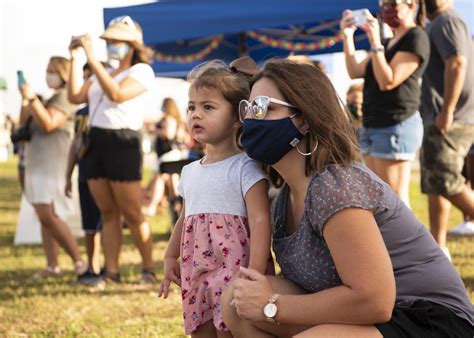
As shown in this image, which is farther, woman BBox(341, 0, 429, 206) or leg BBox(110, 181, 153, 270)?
leg BBox(110, 181, 153, 270)

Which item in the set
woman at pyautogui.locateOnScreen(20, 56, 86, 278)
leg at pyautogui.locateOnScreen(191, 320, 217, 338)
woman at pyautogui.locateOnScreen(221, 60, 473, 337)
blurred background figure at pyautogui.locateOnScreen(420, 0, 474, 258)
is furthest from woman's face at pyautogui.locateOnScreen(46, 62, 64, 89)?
woman at pyautogui.locateOnScreen(221, 60, 473, 337)

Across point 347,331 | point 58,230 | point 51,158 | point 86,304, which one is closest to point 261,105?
point 347,331

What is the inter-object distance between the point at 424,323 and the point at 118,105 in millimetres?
3619

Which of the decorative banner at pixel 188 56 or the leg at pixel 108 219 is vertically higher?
the decorative banner at pixel 188 56

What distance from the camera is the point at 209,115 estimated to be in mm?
3205

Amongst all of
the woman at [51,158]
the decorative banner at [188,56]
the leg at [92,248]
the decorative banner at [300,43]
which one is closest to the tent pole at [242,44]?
the decorative banner at [188,56]

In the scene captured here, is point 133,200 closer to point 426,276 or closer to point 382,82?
point 382,82

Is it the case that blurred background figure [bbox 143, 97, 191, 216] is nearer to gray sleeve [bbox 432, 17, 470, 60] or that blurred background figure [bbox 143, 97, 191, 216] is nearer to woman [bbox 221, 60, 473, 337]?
gray sleeve [bbox 432, 17, 470, 60]

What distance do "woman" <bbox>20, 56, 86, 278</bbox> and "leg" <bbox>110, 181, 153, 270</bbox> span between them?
778mm

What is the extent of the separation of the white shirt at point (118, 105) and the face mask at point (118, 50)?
119mm

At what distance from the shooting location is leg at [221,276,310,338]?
270 centimetres

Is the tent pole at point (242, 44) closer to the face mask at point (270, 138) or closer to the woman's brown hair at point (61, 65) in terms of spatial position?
the woman's brown hair at point (61, 65)

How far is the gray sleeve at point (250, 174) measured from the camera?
3.11 metres

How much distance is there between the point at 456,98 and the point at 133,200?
2.13 metres
